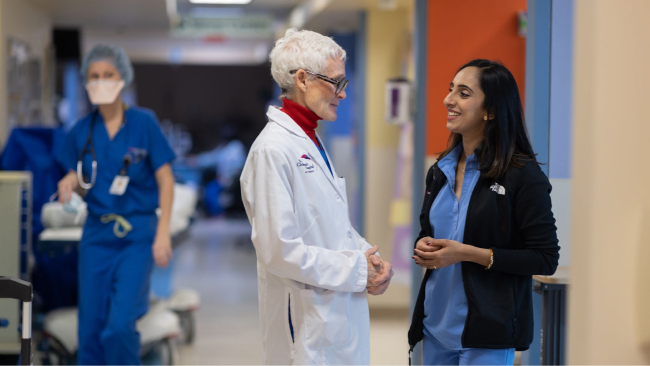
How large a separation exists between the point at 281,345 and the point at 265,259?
31 centimetres

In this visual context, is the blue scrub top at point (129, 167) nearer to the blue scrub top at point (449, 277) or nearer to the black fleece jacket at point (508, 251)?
the blue scrub top at point (449, 277)

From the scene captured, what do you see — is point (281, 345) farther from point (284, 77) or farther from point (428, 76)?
point (428, 76)

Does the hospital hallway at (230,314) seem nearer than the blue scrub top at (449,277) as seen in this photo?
No

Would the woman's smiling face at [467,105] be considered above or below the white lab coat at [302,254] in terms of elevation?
above

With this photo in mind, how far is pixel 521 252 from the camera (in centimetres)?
196

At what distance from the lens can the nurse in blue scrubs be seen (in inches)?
131

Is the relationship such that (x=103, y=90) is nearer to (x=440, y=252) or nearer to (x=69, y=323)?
(x=69, y=323)

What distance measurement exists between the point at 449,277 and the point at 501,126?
0.49 metres

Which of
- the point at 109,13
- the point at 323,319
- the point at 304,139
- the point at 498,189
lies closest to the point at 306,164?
A: the point at 304,139

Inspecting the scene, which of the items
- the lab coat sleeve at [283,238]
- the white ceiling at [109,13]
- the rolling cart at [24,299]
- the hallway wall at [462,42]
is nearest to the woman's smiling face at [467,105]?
the lab coat sleeve at [283,238]

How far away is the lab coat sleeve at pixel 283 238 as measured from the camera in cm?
186

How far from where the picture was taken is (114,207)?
3363 mm

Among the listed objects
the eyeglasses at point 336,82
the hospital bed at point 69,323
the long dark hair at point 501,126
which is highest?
the eyeglasses at point 336,82

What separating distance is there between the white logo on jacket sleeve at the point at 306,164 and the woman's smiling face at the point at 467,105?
457mm
